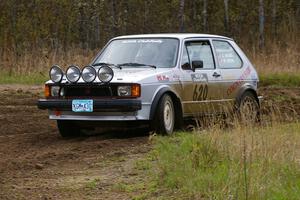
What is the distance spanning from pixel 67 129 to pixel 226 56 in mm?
3068

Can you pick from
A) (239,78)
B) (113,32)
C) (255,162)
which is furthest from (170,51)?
(113,32)

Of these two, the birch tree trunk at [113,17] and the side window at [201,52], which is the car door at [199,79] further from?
the birch tree trunk at [113,17]

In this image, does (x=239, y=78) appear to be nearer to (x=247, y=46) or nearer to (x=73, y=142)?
(x=73, y=142)

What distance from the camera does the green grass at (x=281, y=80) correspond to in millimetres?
18297

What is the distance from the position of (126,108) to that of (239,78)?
2.89 m

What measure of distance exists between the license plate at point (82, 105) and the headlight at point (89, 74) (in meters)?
0.30

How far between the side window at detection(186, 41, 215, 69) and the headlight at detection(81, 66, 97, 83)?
Result: 1876 mm

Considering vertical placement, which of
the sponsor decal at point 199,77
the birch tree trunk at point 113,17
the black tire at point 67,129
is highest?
the birch tree trunk at point 113,17

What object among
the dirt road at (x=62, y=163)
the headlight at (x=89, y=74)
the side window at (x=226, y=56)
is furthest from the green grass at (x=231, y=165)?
the side window at (x=226, y=56)

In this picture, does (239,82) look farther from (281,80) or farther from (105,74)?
(281,80)

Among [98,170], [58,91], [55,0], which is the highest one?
[55,0]

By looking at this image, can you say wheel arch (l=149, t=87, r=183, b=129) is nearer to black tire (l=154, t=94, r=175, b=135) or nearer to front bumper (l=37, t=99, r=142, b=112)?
black tire (l=154, t=94, r=175, b=135)

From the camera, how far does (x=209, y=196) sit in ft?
18.6

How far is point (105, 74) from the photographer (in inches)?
362
